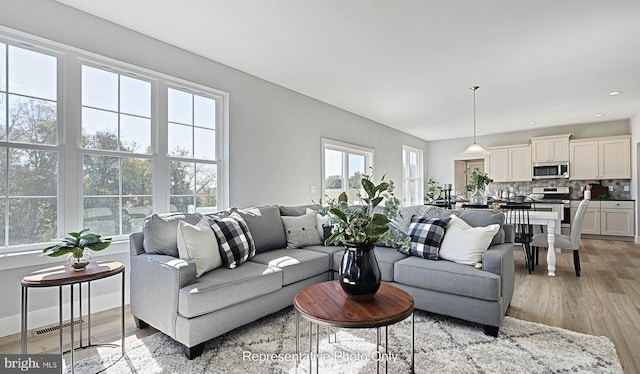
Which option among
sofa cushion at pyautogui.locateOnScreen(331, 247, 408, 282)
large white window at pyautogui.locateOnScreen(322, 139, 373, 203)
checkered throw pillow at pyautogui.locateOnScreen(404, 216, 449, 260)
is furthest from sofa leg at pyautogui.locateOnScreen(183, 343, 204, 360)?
large white window at pyautogui.locateOnScreen(322, 139, 373, 203)

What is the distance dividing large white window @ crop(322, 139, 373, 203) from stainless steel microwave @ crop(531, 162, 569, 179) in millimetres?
4260

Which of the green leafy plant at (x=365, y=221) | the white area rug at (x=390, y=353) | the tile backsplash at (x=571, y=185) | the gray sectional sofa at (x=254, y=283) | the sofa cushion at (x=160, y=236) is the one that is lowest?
the white area rug at (x=390, y=353)

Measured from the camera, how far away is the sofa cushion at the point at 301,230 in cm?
347

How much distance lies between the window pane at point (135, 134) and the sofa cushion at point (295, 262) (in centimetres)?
167

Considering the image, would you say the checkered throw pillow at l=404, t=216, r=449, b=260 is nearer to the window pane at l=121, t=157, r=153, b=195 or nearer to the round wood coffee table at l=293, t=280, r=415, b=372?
the round wood coffee table at l=293, t=280, r=415, b=372

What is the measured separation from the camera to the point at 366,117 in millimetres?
6711

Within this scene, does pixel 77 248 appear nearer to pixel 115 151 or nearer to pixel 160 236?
pixel 160 236

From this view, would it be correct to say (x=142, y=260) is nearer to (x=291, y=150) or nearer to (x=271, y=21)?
(x=271, y=21)

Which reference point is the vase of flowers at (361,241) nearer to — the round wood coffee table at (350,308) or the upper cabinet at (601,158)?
the round wood coffee table at (350,308)

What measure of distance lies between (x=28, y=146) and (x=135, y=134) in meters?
0.85

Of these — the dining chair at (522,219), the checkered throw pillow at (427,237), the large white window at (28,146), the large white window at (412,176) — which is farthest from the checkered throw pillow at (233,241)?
the large white window at (412,176)

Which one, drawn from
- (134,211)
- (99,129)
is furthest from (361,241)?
(99,129)

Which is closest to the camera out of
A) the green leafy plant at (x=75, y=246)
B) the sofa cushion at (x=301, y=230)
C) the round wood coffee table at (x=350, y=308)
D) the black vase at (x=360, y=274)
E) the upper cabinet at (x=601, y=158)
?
the round wood coffee table at (x=350, y=308)

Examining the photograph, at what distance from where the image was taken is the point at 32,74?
2586 mm
